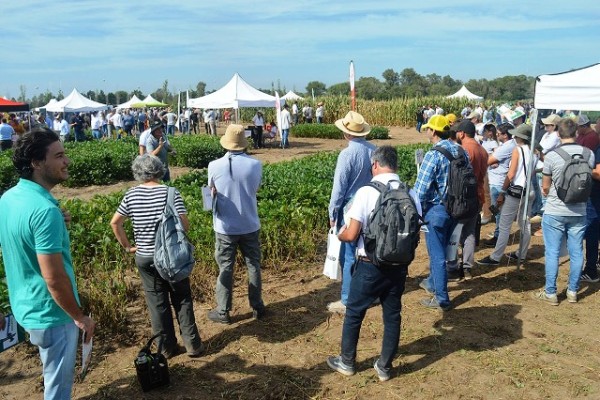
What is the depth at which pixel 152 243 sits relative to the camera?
4.11 meters

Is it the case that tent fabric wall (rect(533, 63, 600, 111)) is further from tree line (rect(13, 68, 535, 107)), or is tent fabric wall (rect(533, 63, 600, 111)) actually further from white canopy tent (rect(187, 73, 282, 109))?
tree line (rect(13, 68, 535, 107))

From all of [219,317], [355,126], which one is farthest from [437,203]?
[219,317]

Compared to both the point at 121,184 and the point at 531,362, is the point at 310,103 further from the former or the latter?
the point at 531,362

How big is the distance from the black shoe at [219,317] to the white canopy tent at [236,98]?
17.7 metres

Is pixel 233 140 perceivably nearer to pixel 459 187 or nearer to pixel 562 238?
pixel 459 187

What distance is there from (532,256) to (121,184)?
1112 centimetres

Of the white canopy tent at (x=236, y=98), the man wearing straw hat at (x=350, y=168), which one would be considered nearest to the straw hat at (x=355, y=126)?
the man wearing straw hat at (x=350, y=168)

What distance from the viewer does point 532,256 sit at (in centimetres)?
714

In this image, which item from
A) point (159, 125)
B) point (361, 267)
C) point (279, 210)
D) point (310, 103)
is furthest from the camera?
point (310, 103)

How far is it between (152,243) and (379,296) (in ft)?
6.03

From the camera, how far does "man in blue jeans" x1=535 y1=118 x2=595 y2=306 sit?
205 inches

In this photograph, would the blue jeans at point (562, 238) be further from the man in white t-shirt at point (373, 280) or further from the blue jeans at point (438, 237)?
the man in white t-shirt at point (373, 280)

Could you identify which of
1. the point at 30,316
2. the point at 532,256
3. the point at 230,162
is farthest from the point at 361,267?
the point at 532,256

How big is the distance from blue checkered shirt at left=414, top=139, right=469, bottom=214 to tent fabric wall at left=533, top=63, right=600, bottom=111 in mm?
1543
